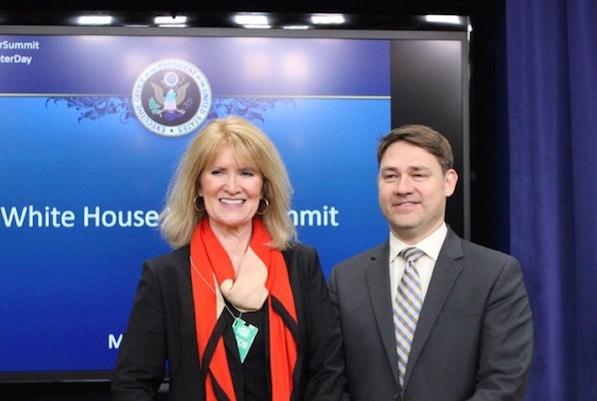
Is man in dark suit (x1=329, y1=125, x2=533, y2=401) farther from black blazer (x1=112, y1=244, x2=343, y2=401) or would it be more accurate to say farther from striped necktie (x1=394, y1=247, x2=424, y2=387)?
black blazer (x1=112, y1=244, x2=343, y2=401)

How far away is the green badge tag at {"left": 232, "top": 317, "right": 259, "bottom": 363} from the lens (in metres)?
1.85

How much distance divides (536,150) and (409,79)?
593mm

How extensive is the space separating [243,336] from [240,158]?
1.45ft

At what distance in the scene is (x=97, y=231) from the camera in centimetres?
306

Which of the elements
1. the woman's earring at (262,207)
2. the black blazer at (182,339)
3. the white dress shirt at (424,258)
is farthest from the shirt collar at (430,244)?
the woman's earring at (262,207)

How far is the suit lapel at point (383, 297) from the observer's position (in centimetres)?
204

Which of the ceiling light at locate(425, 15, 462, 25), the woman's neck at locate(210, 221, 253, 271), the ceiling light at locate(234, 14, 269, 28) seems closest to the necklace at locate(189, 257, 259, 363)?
the woman's neck at locate(210, 221, 253, 271)

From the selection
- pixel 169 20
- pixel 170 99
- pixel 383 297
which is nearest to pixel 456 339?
pixel 383 297

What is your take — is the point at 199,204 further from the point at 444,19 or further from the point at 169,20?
the point at 444,19

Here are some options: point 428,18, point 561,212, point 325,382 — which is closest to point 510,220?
point 561,212

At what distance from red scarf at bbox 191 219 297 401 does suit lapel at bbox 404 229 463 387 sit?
1.15 feet

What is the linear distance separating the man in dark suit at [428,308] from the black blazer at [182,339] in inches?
6.9

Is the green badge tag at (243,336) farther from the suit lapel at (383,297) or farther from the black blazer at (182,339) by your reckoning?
the suit lapel at (383,297)

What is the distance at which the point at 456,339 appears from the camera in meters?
2.02
